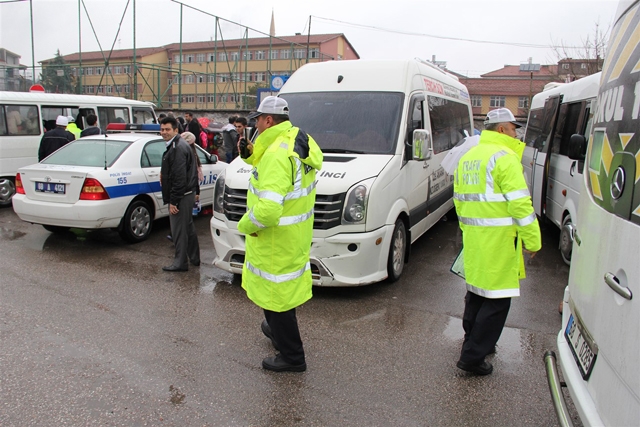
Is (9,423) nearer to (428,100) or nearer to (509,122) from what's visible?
(509,122)

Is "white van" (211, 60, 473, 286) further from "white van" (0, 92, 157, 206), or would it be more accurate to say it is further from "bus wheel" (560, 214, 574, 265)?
"white van" (0, 92, 157, 206)

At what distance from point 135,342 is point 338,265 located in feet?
6.64

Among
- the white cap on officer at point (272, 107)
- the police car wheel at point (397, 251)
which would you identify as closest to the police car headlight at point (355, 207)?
the police car wheel at point (397, 251)

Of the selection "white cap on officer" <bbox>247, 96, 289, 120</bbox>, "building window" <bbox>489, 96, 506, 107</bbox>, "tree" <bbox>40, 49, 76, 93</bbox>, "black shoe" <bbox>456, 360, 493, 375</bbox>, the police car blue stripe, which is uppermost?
"building window" <bbox>489, 96, 506, 107</bbox>

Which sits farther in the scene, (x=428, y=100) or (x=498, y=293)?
(x=428, y=100)

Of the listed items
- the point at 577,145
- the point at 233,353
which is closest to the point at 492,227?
the point at 233,353

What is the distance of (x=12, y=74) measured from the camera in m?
18.5

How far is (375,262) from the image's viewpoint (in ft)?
17.3

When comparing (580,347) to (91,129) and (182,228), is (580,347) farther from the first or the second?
(91,129)

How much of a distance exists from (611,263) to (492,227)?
1.44 metres

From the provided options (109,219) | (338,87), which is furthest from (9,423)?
(338,87)

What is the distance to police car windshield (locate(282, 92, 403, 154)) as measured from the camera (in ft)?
19.3

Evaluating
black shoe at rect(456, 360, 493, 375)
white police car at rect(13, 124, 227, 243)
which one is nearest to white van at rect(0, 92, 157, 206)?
white police car at rect(13, 124, 227, 243)

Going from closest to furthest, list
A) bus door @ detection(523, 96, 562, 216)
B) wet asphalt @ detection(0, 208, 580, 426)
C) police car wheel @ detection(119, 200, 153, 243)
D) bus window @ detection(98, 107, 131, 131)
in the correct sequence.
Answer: wet asphalt @ detection(0, 208, 580, 426), police car wheel @ detection(119, 200, 153, 243), bus door @ detection(523, 96, 562, 216), bus window @ detection(98, 107, 131, 131)
